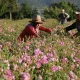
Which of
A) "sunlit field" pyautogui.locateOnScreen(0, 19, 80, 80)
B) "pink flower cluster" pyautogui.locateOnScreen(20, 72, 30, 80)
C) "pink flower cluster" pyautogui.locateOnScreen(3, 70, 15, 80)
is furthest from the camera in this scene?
"sunlit field" pyautogui.locateOnScreen(0, 19, 80, 80)

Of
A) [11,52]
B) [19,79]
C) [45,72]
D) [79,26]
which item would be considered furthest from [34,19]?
[19,79]

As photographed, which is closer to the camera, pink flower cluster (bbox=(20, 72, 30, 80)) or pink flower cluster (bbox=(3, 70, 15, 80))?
pink flower cluster (bbox=(3, 70, 15, 80))

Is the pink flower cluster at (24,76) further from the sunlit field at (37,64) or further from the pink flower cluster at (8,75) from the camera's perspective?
the pink flower cluster at (8,75)

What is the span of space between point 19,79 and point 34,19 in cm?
468

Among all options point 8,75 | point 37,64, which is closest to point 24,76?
point 8,75

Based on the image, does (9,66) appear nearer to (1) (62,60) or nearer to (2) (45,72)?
(2) (45,72)

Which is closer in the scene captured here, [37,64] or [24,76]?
[24,76]

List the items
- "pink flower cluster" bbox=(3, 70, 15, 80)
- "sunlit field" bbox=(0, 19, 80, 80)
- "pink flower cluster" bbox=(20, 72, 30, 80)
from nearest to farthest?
"pink flower cluster" bbox=(3, 70, 15, 80) < "pink flower cluster" bbox=(20, 72, 30, 80) < "sunlit field" bbox=(0, 19, 80, 80)

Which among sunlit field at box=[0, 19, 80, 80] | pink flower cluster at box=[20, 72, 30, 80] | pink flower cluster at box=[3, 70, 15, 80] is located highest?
pink flower cluster at box=[3, 70, 15, 80]

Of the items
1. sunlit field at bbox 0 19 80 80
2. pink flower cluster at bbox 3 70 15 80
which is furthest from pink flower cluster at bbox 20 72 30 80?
pink flower cluster at bbox 3 70 15 80

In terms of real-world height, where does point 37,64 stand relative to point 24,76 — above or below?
below

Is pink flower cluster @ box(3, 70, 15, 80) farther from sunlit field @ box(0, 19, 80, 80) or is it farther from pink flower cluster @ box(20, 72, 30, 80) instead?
pink flower cluster @ box(20, 72, 30, 80)

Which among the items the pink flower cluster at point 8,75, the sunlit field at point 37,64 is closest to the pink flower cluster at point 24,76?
the sunlit field at point 37,64

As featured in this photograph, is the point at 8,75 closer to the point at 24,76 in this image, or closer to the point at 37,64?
the point at 24,76
